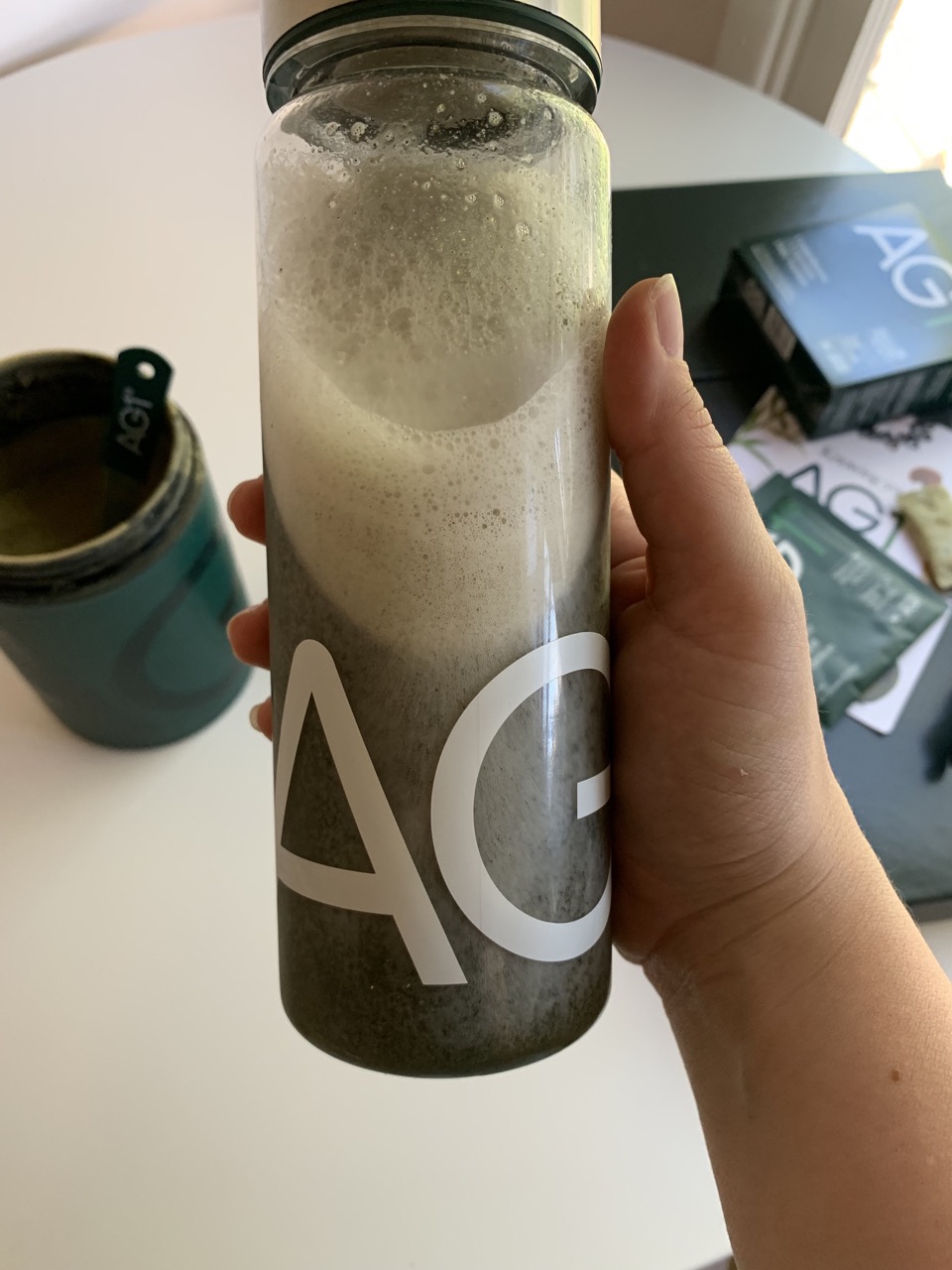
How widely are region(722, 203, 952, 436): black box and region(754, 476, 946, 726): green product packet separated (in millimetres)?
86

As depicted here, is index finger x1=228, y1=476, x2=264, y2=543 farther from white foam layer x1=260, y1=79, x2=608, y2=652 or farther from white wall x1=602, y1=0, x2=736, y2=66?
white wall x1=602, y1=0, x2=736, y2=66

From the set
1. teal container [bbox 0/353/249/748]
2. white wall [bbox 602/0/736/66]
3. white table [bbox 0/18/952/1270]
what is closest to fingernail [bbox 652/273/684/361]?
teal container [bbox 0/353/249/748]

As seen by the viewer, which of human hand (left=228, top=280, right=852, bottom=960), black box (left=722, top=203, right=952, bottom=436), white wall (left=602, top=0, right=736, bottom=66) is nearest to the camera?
human hand (left=228, top=280, right=852, bottom=960)

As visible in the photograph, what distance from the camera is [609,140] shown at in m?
0.93

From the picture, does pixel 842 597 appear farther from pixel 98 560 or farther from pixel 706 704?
pixel 98 560

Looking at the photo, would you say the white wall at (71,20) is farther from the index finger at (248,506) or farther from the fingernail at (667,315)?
the fingernail at (667,315)

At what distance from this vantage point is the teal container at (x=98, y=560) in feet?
1.51

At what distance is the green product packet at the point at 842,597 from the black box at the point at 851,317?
0.09 m

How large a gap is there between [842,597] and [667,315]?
37cm

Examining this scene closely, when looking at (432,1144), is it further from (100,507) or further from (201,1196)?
(100,507)

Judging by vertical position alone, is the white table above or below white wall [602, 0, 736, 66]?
below

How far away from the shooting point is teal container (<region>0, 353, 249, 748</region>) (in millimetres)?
459

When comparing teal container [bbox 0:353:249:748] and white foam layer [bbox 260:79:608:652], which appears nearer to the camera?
white foam layer [bbox 260:79:608:652]

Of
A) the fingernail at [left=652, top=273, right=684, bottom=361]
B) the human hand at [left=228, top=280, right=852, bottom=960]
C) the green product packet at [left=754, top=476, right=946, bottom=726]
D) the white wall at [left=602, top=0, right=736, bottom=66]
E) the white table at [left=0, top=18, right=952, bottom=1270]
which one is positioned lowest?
the white table at [left=0, top=18, right=952, bottom=1270]
